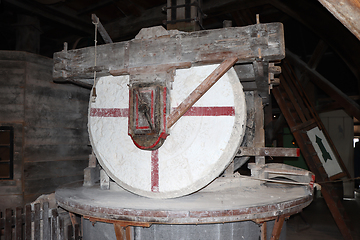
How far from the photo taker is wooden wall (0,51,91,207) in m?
4.41

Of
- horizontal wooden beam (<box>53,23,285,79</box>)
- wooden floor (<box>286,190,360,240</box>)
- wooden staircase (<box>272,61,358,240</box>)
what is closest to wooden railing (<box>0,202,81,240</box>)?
horizontal wooden beam (<box>53,23,285,79</box>)

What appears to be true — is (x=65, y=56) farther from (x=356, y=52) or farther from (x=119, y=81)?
(x=356, y=52)

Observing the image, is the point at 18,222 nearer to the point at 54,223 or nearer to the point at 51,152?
the point at 54,223

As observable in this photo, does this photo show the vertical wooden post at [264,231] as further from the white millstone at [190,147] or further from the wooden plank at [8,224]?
the wooden plank at [8,224]

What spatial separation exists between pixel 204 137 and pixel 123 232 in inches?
41.1

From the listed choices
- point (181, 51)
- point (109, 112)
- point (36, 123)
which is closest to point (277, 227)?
point (181, 51)

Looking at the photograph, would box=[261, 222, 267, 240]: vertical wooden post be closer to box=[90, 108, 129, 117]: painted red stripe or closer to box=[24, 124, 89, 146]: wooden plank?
box=[90, 108, 129, 117]: painted red stripe

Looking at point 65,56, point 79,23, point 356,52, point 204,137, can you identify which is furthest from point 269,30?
point 79,23

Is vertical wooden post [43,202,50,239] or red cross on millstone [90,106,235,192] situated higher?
red cross on millstone [90,106,235,192]

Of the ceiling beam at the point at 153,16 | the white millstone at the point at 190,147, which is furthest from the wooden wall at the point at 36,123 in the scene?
the white millstone at the point at 190,147

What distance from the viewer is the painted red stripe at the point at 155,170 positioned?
8.55 ft

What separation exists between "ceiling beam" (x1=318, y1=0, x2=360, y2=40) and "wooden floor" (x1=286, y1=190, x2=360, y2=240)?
4957 mm

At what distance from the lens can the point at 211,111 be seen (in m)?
2.55

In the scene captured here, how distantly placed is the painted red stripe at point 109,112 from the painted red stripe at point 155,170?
1.55 ft
